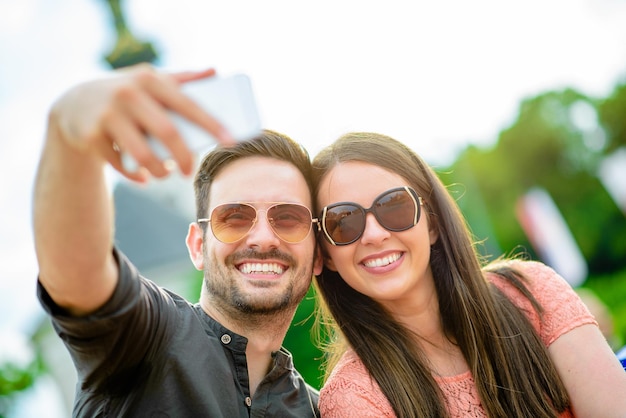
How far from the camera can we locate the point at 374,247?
318 cm

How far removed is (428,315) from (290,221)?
1029 mm

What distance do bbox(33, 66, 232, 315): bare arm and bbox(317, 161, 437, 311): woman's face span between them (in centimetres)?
160

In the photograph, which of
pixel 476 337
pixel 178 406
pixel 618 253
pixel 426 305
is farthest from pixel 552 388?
pixel 618 253

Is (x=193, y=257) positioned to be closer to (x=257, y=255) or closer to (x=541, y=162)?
(x=257, y=255)

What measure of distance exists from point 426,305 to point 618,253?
3532 centimetres

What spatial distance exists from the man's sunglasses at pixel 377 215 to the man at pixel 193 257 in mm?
142

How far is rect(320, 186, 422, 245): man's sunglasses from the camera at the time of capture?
3172mm

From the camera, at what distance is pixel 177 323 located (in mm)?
2641

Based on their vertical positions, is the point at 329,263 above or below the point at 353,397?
above

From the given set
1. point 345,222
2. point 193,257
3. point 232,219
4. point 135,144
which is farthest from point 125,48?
point 135,144

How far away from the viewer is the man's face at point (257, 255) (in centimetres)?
301

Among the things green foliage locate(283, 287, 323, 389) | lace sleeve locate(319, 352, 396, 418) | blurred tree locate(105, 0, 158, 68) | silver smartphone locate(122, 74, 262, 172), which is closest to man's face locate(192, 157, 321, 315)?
lace sleeve locate(319, 352, 396, 418)

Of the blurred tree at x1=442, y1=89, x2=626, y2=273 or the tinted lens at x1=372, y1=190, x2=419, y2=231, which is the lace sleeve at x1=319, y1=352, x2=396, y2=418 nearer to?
the tinted lens at x1=372, y1=190, x2=419, y2=231

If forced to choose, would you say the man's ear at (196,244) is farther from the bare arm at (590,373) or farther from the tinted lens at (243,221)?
the bare arm at (590,373)
